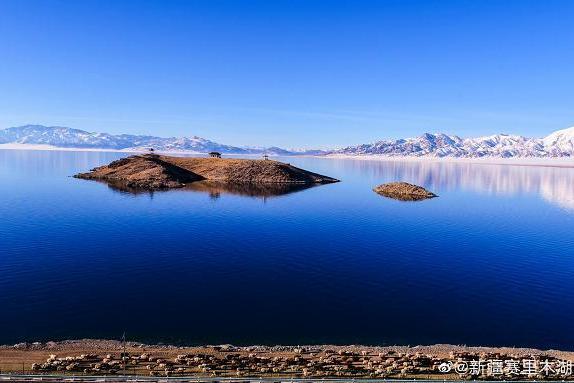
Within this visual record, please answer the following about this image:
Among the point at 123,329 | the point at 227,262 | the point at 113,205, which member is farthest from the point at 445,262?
the point at 113,205

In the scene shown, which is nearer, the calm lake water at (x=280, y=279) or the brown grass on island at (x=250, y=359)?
the brown grass on island at (x=250, y=359)

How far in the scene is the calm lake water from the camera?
5672cm

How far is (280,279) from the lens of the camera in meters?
76.4

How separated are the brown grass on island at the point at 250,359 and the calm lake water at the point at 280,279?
10.1 feet

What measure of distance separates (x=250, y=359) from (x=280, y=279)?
96.5 ft

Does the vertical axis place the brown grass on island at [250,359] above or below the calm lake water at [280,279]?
below

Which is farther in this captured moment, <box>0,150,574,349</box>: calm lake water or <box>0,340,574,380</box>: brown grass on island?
<box>0,150,574,349</box>: calm lake water

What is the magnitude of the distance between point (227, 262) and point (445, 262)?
48.8 m

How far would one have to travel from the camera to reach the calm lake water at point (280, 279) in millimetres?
56719

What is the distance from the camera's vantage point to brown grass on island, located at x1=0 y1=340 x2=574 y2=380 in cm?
4447

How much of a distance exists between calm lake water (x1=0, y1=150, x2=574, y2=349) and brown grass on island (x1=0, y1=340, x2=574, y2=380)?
10.1ft

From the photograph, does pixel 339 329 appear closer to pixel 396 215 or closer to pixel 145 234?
pixel 145 234

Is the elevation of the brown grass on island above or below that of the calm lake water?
below

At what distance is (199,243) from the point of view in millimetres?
102188
